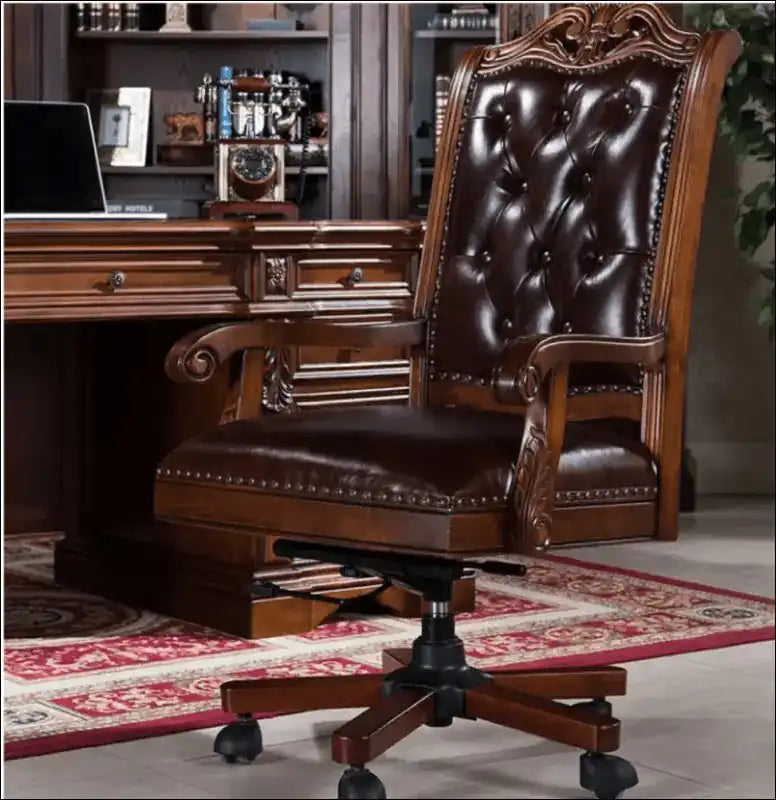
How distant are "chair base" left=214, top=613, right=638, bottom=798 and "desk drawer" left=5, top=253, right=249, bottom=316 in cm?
89

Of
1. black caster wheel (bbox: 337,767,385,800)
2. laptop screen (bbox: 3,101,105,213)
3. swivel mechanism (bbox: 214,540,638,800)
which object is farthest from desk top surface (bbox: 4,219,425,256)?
black caster wheel (bbox: 337,767,385,800)

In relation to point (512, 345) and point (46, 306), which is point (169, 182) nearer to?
point (46, 306)

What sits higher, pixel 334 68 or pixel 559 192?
pixel 334 68

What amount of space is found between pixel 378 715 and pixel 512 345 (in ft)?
1.59

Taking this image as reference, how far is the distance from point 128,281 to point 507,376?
114 cm

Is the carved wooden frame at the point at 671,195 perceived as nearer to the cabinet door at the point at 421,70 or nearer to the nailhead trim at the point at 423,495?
the nailhead trim at the point at 423,495

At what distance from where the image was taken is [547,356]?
197cm

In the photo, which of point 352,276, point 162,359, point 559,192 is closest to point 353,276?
point 352,276

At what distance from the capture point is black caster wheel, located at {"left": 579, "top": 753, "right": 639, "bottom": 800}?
2098 millimetres

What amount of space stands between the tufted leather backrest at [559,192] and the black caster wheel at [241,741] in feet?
1.87

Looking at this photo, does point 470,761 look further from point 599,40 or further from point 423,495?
point 599,40

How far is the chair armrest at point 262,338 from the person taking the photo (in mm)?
2215

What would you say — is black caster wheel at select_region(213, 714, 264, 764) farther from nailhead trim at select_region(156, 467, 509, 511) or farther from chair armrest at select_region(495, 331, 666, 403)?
chair armrest at select_region(495, 331, 666, 403)

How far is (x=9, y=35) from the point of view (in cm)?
393
